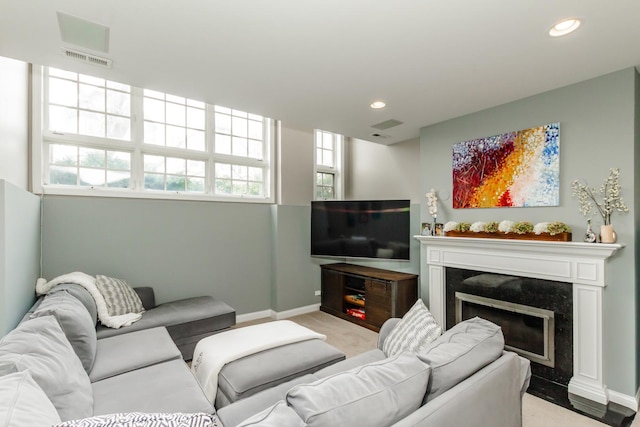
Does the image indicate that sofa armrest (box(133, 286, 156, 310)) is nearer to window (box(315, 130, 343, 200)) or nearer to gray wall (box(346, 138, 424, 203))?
window (box(315, 130, 343, 200))

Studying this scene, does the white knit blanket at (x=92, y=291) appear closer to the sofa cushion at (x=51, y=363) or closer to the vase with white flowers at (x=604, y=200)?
the sofa cushion at (x=51, y=363)

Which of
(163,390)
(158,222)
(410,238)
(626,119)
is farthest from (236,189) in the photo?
(626,119)

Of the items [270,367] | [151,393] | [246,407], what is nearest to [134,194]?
[151,393]

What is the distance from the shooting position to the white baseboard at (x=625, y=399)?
7.44 ft

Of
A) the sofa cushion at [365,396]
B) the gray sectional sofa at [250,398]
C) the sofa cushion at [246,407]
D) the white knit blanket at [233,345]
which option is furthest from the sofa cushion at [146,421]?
the white knit blanket at [233,345]

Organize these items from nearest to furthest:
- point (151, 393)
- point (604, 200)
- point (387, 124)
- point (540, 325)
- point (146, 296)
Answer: point (151, 393) → point (604, 200) → point (540, 325) → point (146, 296) → point (387, 124)

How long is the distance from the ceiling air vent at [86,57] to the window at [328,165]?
3.40 m

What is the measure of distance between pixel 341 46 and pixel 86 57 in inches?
70.5

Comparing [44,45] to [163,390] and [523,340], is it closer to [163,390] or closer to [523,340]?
[163,390]

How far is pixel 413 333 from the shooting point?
1.93 m

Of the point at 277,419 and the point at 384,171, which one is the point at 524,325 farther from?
the point at 384,171

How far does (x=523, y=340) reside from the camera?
9.17 ft

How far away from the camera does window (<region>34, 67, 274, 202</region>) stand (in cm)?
330

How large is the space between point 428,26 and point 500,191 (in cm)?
189
